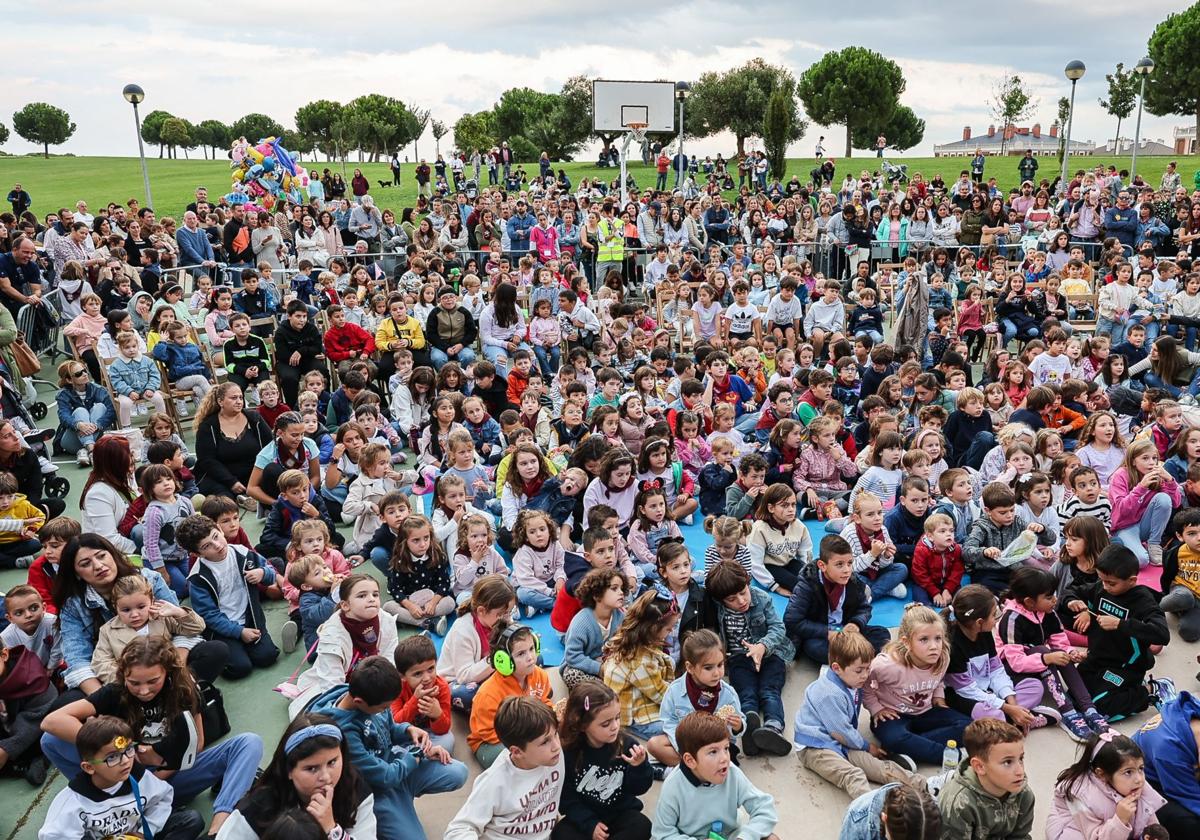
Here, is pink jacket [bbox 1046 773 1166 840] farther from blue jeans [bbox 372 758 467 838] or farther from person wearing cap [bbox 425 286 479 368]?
person wearing cap [bbox 425 286 479 368]

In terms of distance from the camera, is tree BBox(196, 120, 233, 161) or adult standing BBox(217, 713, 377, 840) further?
tree BBox(196, 120, 233, 161)

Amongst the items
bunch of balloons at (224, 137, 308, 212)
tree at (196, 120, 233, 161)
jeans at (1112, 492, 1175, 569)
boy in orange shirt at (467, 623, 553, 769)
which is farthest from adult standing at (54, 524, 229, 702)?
tree at (196, 120, 233, 161)

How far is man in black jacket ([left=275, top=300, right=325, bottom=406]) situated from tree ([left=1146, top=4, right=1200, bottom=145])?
52.2 meters

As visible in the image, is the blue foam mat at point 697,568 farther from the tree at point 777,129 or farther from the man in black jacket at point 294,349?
the tree at point 777,129

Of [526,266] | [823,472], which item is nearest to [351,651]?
[823,472]

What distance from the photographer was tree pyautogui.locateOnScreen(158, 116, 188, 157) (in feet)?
248

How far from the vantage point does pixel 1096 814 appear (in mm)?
3418

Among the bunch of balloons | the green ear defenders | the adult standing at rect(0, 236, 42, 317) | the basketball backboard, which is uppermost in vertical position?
the basketball backboard

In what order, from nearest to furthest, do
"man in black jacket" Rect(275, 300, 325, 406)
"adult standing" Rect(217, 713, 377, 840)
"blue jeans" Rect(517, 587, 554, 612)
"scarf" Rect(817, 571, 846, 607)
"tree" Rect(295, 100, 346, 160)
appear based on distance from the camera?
"adult standing" Rect(217, 713, 377, 840) < "scarf" Rect(817, 571, 846, 607) < "blue jeans" Rect(517, 587, 554, 612) < "man in black jacket" Rect(275, 300, 325, 406) < "tree" Rect(295, 100, 346, 160)

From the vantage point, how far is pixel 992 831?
11.1ft

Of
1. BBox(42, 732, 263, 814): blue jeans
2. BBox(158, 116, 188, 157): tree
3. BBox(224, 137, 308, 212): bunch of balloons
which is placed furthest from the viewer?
BBox(158, 116, 188, 157): tree

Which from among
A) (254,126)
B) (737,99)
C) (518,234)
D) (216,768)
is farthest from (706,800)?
(254,126)

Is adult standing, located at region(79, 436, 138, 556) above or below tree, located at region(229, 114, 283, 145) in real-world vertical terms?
below

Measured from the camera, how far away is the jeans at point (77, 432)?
8703 mm
